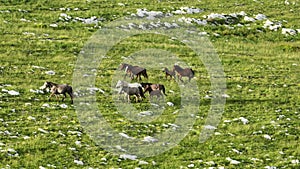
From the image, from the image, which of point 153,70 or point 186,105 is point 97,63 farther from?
point 186,105

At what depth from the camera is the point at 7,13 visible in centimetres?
4862

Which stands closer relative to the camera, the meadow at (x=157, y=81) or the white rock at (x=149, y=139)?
the meadow at (x=157, y=81)

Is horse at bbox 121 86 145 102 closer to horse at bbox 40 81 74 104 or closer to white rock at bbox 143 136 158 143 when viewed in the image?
horse at bbox 40 81 74 104

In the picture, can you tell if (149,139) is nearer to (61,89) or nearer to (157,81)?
(61,89)

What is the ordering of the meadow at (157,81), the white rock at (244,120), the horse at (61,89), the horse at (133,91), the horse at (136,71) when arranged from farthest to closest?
1. the horse at (136,71)
2. the horse at (133,91)
3. the horse at (61,89)
4. the white rock at (244,120)
5. the meadow at (157,81)

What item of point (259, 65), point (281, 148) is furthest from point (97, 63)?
point (281, 148)

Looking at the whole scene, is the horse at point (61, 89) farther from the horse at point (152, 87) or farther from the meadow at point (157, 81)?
the horse at point (152, 87)

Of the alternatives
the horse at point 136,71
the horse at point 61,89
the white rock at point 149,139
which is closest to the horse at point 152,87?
the horse at point 136,71

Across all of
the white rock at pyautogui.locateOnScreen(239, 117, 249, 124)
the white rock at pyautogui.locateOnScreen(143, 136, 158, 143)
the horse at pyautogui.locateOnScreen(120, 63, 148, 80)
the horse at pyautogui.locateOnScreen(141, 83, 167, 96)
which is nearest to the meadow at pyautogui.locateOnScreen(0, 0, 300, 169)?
the white rock at pyautogui.locateOnScreen(239, 117, 249, 124)

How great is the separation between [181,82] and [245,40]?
1865 cm

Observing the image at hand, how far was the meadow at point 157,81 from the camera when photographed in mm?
21266

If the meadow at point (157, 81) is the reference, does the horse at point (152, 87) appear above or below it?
above

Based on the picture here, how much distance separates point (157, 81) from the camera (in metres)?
33.7

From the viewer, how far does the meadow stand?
21.3m
